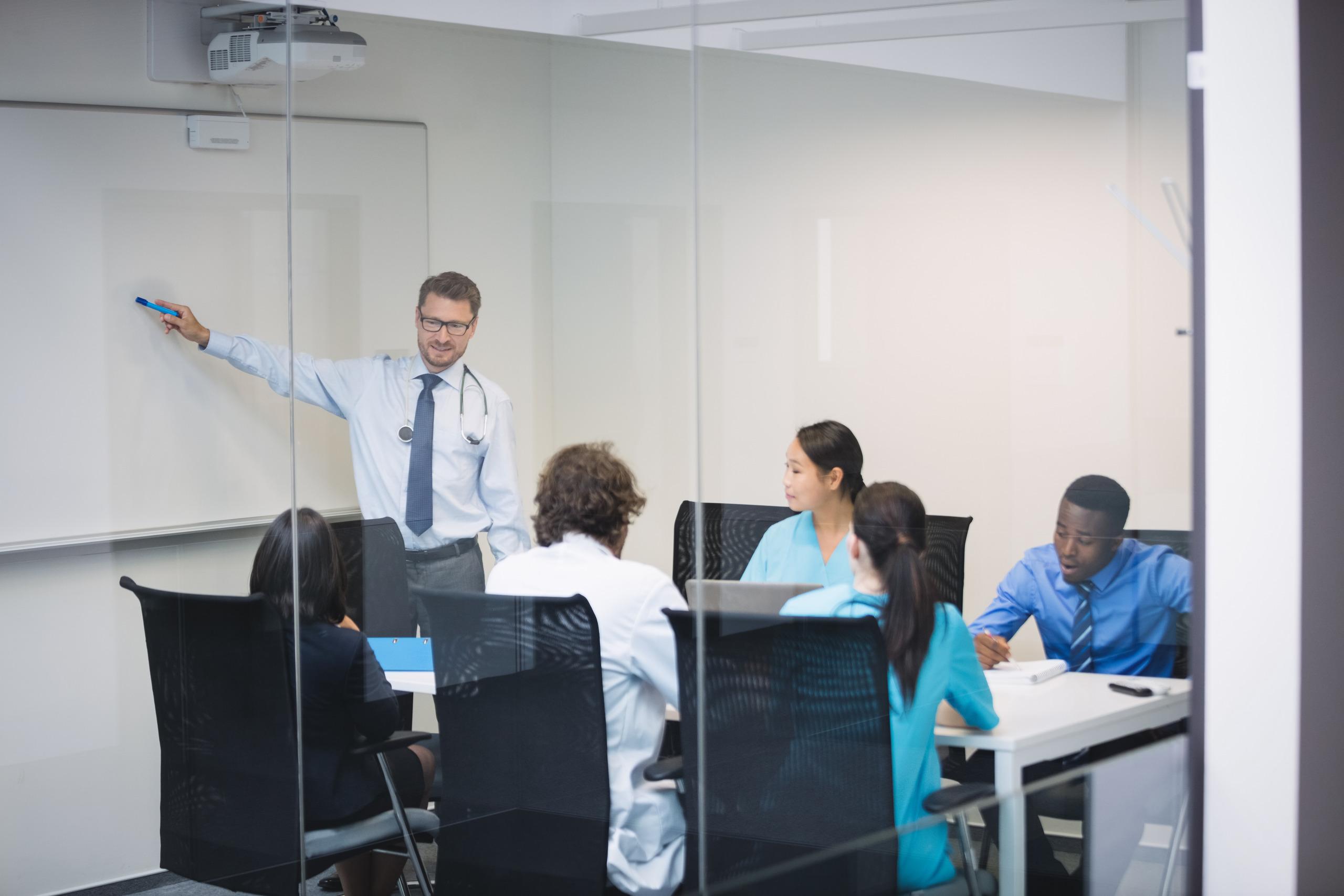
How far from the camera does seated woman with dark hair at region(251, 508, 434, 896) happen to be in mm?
3236

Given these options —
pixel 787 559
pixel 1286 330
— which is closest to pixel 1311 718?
pixel 1286 330

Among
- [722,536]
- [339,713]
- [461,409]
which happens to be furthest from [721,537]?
[339,713]

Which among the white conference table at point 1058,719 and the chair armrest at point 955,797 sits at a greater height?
the white conference table at point 1058,719

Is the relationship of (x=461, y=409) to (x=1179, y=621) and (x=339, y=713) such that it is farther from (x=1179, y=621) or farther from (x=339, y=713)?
(x=1179, y=621)

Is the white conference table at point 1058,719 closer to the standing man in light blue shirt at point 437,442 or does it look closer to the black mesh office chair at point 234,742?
the standing man in light blue shirt at point 437,442

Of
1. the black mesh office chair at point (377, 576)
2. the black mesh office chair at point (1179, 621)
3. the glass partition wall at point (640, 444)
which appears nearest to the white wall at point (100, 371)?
the glass partition wall at point (640, 444)

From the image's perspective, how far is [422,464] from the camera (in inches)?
129

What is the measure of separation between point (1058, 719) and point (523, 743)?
48.3 inches

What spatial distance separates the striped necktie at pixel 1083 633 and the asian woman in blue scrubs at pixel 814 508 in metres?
0.55

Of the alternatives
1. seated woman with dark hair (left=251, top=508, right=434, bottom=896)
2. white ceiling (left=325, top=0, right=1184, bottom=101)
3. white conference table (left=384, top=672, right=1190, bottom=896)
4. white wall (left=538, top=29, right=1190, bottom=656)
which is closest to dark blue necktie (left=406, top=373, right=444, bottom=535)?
seated woman with dark hair (left=251, top=508, right=434, bottom=896)

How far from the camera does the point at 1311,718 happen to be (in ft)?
7.97

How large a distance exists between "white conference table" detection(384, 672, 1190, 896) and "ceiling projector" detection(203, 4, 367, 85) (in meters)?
2.32

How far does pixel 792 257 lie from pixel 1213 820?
1.51m

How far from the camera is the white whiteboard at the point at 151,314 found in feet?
11.2
